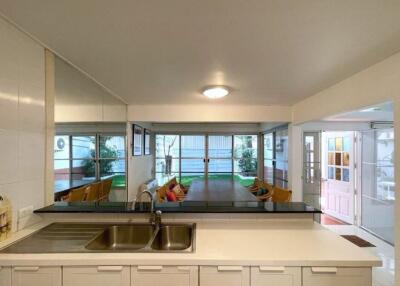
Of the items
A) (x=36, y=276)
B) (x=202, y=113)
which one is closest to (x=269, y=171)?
(x=202, y=113)

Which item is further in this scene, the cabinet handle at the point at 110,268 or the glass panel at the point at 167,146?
the glass panel at the point at 167,146

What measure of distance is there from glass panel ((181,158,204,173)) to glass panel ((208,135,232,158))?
1.14ft

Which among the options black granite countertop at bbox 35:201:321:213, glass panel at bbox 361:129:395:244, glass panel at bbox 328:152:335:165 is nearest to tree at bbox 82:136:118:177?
black granite countertop at bbox 35:201:321:213

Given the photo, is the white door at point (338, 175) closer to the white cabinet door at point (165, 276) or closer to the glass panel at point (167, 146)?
the glass panel at point (167, 146)

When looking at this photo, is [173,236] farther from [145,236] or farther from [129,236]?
[129,236]

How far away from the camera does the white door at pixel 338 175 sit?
16.2ft

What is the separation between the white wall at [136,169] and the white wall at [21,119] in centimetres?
223

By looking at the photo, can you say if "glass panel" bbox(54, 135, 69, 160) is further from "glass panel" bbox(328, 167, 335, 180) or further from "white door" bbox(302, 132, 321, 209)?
"glass panel" bbox(328, 167, 335, 180)

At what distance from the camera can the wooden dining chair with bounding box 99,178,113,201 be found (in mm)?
2859

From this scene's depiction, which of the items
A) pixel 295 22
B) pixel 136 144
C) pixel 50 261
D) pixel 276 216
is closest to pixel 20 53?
pixel 50 261

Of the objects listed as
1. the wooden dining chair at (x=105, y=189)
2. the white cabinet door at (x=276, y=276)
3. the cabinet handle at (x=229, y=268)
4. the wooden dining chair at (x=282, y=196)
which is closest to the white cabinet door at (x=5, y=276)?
the cabinet handle at (x=229, y=268)

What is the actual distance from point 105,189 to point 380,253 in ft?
13.0

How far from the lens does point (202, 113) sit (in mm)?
3883

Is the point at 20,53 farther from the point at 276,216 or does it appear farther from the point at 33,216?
the point at 276,216
